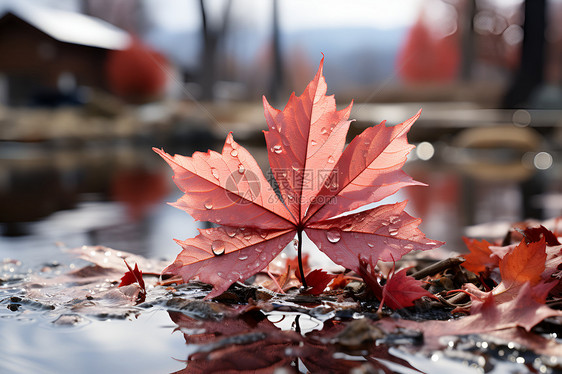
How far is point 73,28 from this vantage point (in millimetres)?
21219

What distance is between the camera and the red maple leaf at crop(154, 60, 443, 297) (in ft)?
2.56

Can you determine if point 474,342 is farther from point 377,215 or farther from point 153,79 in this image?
point 153,79

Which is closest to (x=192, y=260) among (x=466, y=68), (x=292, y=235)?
(x=292, y=235)

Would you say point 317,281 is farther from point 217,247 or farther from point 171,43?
point 171,43

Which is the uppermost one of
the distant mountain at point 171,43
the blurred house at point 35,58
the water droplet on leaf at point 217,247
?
the distant mountain at point 171,43

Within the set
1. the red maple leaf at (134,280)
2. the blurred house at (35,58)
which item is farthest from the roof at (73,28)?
the red maple leaf at (134,280)

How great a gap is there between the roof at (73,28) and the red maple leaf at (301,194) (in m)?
20.1

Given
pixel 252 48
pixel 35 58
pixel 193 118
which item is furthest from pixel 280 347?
pixel 252 48

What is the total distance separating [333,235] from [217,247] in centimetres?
17

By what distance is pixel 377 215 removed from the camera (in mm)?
803

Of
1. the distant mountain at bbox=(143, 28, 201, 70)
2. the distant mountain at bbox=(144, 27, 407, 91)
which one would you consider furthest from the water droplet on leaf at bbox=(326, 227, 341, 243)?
the distant mountain at bbox=(143, 28, 201, 70)

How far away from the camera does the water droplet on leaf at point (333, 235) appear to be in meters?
0.81

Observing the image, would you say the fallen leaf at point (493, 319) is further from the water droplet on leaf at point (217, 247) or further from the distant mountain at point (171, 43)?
the distant mountain at point (171, 43)

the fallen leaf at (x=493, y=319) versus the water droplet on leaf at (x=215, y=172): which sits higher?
the water droplet on leaf at (x=215, y=172)
